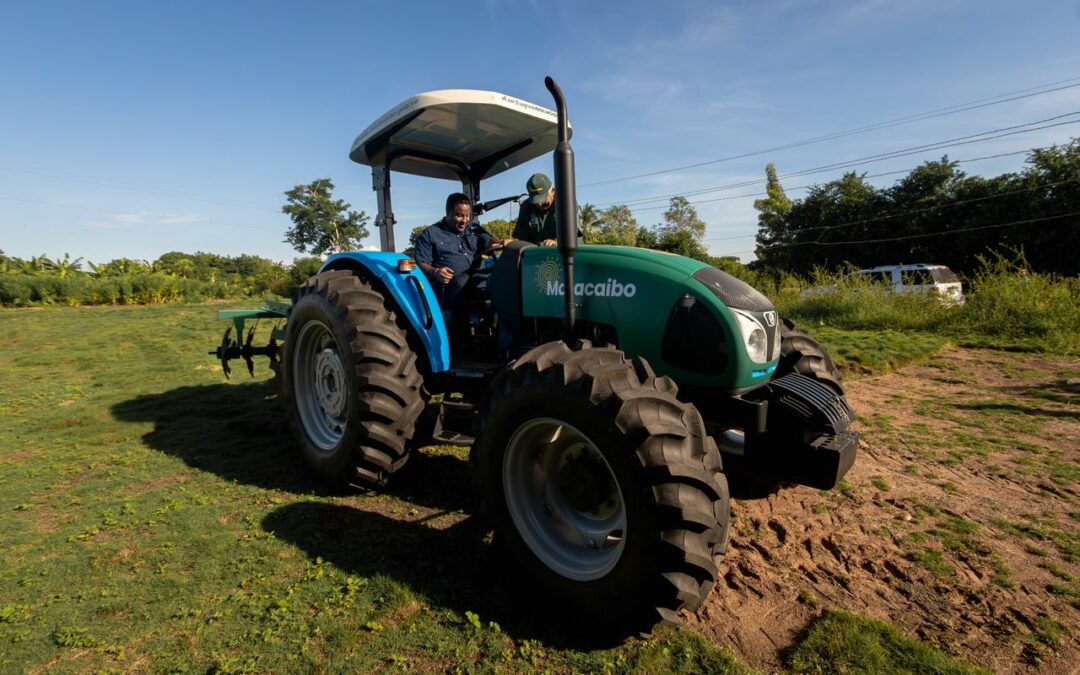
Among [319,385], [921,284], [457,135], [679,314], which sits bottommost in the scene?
[319,385]

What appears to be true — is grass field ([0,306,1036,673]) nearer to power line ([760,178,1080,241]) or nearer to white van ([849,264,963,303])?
white van ([849,264,963,303])

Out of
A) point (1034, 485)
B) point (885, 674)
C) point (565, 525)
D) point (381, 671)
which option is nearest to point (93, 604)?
point (381, 671)

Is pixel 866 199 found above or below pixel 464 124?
above

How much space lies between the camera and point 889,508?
120 inches

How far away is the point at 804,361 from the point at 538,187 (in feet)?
7.35

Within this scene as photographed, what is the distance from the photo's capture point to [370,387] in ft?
10.3

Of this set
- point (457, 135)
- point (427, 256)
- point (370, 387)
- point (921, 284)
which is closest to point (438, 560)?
point (370, 387)

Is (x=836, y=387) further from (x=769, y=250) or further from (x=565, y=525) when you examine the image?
(x=769, y=250)

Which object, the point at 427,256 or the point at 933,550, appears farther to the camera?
the point at 427,256

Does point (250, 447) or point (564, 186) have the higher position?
point (564, 186)

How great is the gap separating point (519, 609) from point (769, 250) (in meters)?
35.9

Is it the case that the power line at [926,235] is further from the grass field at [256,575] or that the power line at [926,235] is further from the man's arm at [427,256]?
the grass field at [256,575]

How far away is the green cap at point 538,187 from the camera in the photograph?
408 centimetres

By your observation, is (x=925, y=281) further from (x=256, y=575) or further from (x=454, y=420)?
(x=256, y=575)
